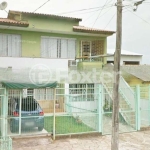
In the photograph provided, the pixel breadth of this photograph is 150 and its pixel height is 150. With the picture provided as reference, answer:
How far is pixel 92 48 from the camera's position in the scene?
20812 mm

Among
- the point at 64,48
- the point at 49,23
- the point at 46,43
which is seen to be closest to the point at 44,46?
the point at 46,43

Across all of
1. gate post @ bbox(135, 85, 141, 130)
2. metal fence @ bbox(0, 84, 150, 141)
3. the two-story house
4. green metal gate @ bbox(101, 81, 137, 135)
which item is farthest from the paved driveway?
the two-story house

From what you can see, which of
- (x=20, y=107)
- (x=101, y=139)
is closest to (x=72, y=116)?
(x=101, y=139)

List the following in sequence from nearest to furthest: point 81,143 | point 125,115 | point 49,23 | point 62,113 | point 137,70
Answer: point 81,143
point 62,113
point 125,115
point 49,23
point 137,70

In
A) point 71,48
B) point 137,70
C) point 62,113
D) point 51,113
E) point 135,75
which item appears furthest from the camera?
point 137,70

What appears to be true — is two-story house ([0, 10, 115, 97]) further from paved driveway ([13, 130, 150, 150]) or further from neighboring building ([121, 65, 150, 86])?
paved driveway ([13, 130, 150, 150])

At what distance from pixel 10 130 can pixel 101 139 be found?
161 inches

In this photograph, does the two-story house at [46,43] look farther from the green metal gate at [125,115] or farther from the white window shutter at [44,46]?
the green metal gate at [125,115]

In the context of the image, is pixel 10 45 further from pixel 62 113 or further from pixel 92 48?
pixel 62 113

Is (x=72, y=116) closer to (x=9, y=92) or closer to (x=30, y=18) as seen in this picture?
(x=9, y=92)

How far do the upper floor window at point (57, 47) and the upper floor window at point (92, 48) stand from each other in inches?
38.4

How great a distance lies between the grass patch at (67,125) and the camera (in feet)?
38.1

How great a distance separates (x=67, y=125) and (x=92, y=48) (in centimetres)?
1001

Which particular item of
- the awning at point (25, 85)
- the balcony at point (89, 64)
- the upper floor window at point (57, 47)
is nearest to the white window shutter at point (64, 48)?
the upper floor window at point (57, 47)
